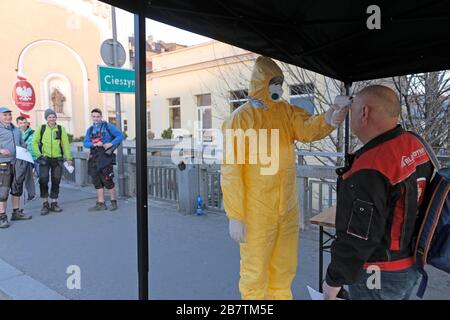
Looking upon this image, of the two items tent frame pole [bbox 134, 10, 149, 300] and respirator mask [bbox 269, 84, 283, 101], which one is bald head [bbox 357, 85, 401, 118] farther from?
tent frame pole [bbox 134, 10, 149, 300]

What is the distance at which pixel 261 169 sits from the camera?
2.31 metres

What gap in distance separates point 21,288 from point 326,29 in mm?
3630

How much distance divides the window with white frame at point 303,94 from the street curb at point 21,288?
16.9 ft

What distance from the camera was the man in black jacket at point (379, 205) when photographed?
146 centimetres

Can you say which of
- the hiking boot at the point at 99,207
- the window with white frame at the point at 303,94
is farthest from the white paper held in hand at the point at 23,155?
the window with white frame at the point at 303,94

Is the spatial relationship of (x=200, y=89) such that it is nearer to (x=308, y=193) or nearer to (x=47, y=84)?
(x=308, y=193)

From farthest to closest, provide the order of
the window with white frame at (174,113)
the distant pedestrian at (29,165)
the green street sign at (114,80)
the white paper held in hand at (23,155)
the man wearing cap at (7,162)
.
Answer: the window with white frame at (174,113), the green street sign at (114,80), the distant pedestrian at (29,165), the white paper held in hand at (23,155), the man wearing cap at (7,162)

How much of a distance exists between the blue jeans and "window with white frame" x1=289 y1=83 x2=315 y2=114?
5.15 meters

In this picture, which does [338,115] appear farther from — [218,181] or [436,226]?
[218,181]

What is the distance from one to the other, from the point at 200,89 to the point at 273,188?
38.0 feet

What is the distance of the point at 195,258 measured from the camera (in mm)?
4066

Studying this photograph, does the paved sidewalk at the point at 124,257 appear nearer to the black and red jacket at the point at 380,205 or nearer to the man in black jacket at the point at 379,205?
the man in black jacket at the point at 379,205

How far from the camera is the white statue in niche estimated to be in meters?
19.8
